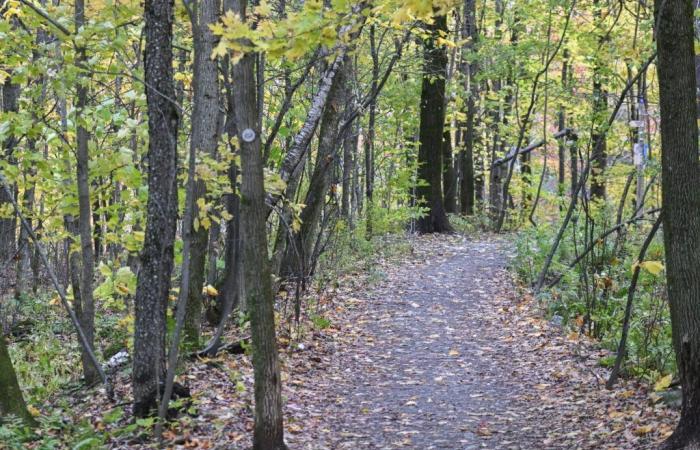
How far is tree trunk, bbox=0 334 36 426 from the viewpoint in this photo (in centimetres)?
575

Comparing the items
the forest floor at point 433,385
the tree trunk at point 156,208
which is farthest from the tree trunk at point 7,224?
the tree trunk at point 156,208

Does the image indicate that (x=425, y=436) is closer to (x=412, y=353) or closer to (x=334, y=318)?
(x=412, y=353)

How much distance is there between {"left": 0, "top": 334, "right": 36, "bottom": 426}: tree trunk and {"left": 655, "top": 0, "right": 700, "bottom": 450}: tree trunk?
529 centimetres

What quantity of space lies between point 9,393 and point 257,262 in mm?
2610

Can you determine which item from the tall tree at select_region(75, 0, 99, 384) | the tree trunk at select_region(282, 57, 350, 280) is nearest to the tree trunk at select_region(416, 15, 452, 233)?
the tree trunk at select_region(282, 57, 350, 280)

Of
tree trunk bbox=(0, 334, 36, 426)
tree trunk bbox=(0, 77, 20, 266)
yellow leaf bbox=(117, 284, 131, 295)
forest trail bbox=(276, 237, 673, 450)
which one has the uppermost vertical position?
tree trunk bbox=(0, 77, 20, 266)

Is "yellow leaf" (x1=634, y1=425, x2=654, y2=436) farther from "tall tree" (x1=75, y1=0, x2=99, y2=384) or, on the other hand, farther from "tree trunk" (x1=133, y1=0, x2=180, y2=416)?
"tall tree" (x1=75, y1=0, x2=99, y2=384)

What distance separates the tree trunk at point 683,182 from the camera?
462cm

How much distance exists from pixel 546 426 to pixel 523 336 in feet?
10.3

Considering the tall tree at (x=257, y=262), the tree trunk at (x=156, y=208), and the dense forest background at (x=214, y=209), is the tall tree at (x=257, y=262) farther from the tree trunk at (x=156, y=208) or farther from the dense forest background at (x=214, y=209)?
the tree trunk at (x=156, y=208)

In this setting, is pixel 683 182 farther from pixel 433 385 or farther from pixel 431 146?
pixel 431 146

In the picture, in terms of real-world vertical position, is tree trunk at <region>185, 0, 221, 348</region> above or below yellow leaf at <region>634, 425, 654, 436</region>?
above

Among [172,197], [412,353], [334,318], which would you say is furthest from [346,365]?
[172,197]

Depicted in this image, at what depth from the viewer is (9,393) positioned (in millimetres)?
5844
